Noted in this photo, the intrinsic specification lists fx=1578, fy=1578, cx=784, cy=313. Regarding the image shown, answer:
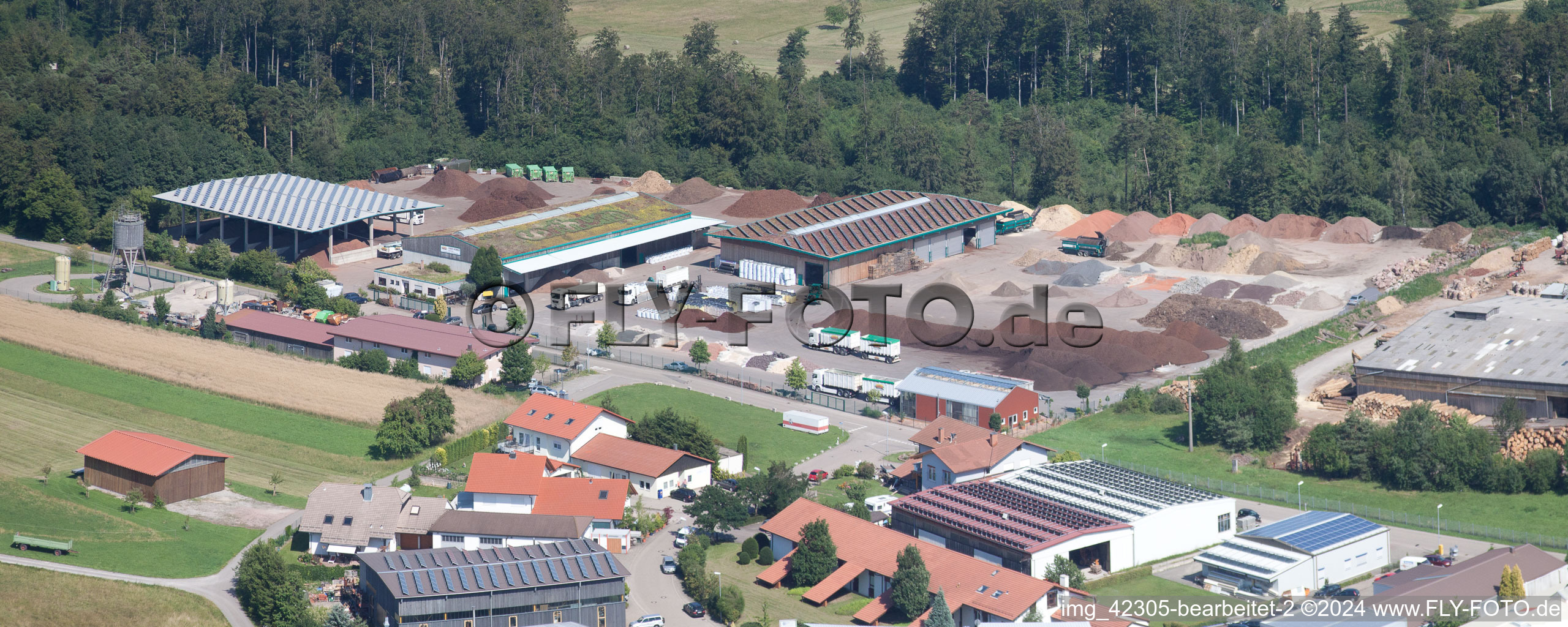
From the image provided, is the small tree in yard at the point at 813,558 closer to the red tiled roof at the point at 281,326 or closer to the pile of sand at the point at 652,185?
the red tiled roof at the point at 281,326

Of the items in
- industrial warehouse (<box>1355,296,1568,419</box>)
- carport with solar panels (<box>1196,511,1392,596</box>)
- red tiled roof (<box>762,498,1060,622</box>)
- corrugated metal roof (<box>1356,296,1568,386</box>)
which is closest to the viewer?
red tiled roof (<box>762,498,1060,622</box>)

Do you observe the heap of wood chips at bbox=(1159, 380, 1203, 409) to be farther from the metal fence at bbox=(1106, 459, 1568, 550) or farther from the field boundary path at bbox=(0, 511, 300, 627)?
the field boundary path at bbox=(0, 511, 300, 627)

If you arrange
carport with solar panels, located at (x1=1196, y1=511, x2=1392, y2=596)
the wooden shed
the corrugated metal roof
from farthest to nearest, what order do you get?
the corrugated metal roof
the wooden shed
carport with solar panels, located at (x1=1196, y1=511, x2=1392, y2=596)

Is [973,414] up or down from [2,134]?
down

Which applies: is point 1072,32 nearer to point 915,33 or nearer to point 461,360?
point 915,33

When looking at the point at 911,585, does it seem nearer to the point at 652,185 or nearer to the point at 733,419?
the point at 733,419

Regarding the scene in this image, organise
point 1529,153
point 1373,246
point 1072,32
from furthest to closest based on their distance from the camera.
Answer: point 1072,32 → point 1529,153 → point 1373,246

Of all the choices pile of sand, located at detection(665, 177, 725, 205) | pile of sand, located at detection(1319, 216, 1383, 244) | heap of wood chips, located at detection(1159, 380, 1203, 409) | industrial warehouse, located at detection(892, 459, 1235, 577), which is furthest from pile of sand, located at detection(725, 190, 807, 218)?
industrial warehouse, located at detection(892, 459, 1235, 577)

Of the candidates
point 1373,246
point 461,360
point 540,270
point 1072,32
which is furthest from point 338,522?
point 1072,32

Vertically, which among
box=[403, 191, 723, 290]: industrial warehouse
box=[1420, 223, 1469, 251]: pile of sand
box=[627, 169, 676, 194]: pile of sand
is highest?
box=[627, 169, 676, 194]: pile of sand
